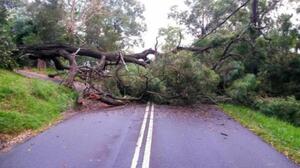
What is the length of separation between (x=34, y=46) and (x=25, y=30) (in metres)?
7.44

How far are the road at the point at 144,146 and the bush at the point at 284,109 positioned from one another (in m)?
4.62


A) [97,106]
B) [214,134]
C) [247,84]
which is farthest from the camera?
[247,84]

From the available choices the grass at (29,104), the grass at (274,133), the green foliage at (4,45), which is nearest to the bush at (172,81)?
the grass at (274,133)

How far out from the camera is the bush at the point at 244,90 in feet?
69.5

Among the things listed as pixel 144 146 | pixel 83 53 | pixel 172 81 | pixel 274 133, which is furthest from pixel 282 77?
pixel 144 146

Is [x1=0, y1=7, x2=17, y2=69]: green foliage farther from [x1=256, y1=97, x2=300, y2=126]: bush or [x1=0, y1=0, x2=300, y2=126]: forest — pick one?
[x1=256, y1=97, x2=300, y2=126]: bush

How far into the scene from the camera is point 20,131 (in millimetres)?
12062

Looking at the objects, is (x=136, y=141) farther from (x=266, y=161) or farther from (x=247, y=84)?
(x=247, y=84)

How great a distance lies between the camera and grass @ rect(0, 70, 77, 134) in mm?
12398

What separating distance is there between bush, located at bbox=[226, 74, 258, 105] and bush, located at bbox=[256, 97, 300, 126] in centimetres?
164

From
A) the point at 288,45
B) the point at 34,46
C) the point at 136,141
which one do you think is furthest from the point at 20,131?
the point at 288,45

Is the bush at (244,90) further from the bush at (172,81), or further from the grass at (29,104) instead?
the grass at (29,104)

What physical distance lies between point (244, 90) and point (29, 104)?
1136 centimetres

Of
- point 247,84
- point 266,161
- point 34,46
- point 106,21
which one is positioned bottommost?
point 266,161
